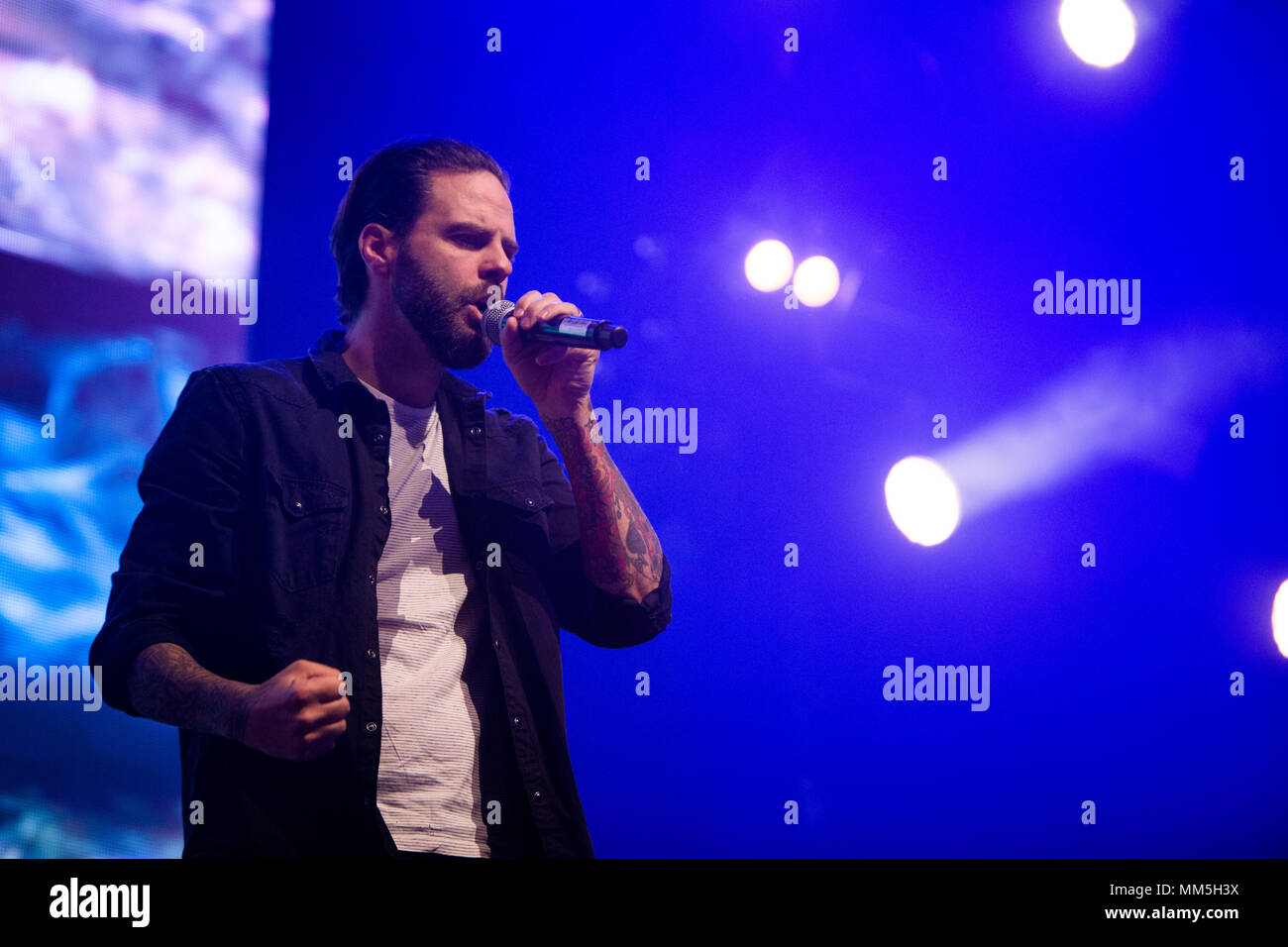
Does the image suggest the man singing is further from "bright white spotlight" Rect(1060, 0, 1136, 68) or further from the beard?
"bright white spotlight" Rect(1060, 0, 1136, 68)

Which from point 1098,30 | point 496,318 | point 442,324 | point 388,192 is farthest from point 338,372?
point 1098,30

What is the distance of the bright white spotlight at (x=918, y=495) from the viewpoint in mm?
1985

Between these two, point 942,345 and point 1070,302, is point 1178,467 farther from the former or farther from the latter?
point 942,345

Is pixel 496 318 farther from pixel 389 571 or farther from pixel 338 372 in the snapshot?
pixel 389 571

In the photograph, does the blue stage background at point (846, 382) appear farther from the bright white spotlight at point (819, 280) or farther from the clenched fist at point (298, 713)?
the clenched fist at point (298, 713)

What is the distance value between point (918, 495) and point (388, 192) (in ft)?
4.08

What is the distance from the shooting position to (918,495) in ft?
6.53

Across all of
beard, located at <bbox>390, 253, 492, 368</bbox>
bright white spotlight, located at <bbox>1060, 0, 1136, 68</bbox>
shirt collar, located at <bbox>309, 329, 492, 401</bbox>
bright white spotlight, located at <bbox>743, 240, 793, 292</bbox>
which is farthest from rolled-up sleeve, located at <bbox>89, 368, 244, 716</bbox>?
bright white spotlight, located at <bbox>1060, 0, 1136, 68</bbox>

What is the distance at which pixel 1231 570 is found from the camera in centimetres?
203

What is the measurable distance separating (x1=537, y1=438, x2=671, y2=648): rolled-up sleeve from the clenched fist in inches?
19.9

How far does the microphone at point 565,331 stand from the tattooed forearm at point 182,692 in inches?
26.5

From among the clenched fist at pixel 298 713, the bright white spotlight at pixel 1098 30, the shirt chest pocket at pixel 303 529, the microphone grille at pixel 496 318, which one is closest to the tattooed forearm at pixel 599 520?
the microphone grille at pixel 496 318
